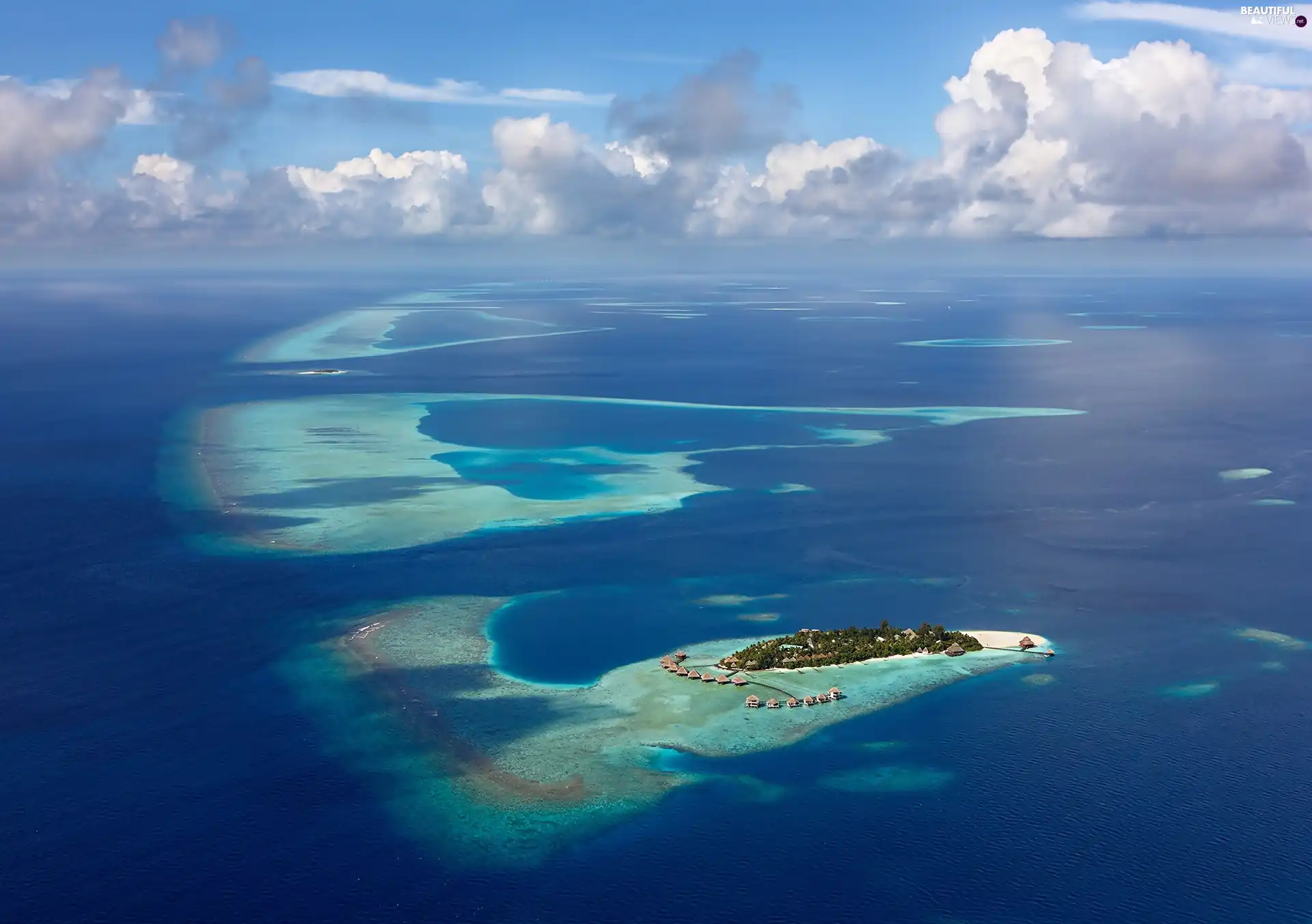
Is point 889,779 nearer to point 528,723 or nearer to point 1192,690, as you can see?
point 528,723

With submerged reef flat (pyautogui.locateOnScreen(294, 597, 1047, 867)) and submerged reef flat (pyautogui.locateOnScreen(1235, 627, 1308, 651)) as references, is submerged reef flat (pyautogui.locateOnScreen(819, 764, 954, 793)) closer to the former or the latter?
submerged reef flat (pyautogui.locateOnScreen(294, 597, 1047, 867))

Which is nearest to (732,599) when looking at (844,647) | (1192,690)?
(844,647)

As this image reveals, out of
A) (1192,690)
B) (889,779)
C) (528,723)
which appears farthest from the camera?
(1192,690)

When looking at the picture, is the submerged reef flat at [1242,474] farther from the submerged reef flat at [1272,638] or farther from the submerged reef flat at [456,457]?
the submerged reef flat at [1272,638]

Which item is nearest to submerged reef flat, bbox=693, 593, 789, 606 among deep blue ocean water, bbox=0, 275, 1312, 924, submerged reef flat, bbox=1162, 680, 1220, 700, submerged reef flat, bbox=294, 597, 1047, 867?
deep blue ocean water, bbox=0, 275, 1312, 924

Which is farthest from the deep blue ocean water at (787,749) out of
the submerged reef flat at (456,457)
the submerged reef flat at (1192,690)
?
the submerged reef flat at (456,457)

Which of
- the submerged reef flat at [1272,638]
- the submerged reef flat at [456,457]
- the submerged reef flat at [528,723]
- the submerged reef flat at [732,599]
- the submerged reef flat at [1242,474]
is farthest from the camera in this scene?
the submerged reef flat at [1242,474]

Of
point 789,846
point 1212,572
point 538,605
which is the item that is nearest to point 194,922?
point 789,846
